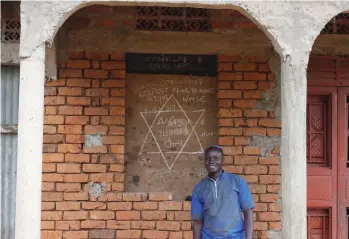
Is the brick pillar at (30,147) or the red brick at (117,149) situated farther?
the red brick at (117,149)

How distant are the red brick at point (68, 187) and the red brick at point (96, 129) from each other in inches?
21.1

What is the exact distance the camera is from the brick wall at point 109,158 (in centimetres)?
641

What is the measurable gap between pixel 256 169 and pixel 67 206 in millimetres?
1915

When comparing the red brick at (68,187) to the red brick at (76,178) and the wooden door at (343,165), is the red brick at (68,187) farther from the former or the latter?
the wooden door at (343,165)

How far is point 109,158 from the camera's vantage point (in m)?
6.48

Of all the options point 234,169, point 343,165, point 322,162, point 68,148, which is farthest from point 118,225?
point 343,165

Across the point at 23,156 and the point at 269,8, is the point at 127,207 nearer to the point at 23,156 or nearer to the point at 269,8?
the point at 23,156

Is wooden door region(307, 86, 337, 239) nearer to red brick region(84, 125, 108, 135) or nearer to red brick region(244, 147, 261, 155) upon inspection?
red brick region(244, 147, 261, 155)

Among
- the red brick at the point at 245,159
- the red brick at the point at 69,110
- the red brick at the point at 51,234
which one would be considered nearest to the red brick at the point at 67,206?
the red brick at the point at 51,234

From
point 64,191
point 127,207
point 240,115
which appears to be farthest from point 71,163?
point 240,115

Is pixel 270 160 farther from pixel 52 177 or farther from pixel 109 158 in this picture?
pixel 52 177

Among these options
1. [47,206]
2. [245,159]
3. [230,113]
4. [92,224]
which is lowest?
[92,224]

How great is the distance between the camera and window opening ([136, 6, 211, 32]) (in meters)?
6.60

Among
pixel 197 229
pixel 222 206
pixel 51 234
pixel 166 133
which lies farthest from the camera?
pixel 166 133
